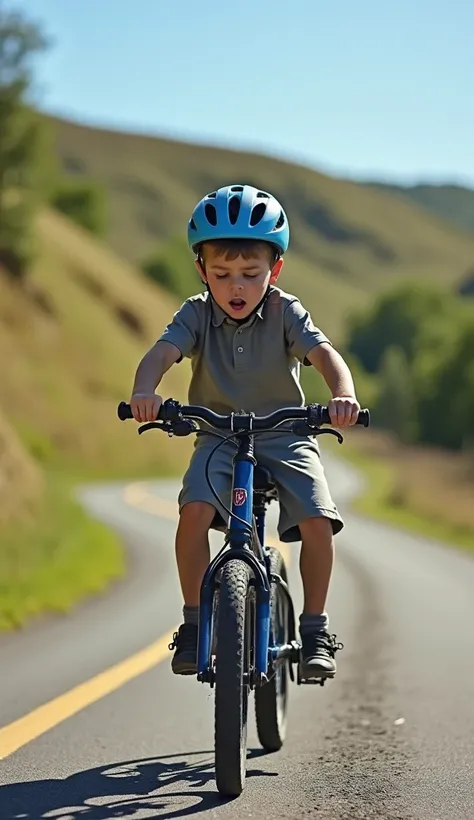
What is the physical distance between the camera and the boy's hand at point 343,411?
4613 mm

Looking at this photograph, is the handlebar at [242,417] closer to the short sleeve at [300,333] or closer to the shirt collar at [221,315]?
the short sleeve at [300,333]

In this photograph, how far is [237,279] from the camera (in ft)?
16.4

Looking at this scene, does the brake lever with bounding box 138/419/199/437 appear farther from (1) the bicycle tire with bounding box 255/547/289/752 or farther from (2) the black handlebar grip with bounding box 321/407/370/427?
(1) the bicycle tire with bounding box 255/547/289/752

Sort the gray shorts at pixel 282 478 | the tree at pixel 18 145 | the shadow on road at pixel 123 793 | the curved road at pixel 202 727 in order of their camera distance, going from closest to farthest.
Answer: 1. the shadow on road at pixel 123 793
2. the curved road at pixel 202 727
3. the gray shorts at pixel 282 478
4. the tree at pixel 18 145

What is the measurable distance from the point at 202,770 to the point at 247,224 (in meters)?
1.92

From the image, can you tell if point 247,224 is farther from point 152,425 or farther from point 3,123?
point 3,123

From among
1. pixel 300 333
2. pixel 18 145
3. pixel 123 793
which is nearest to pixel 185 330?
pixel 300 333

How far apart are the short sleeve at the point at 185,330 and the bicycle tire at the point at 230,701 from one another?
3.55 ft

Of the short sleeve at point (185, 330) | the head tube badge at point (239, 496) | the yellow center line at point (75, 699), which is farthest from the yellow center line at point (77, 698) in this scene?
the short sleeve at point (185, 330)

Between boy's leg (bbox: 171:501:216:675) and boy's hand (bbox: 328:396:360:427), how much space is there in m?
0.56

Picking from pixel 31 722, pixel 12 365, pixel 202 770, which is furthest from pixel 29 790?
pixel 12 365

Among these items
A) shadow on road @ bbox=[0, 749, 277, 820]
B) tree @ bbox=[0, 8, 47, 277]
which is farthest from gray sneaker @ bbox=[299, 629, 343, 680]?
tree @ bbox=[0, 8, 47, 277]

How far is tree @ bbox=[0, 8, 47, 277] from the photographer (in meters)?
61.7

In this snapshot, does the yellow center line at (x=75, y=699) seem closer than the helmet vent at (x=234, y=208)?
No
